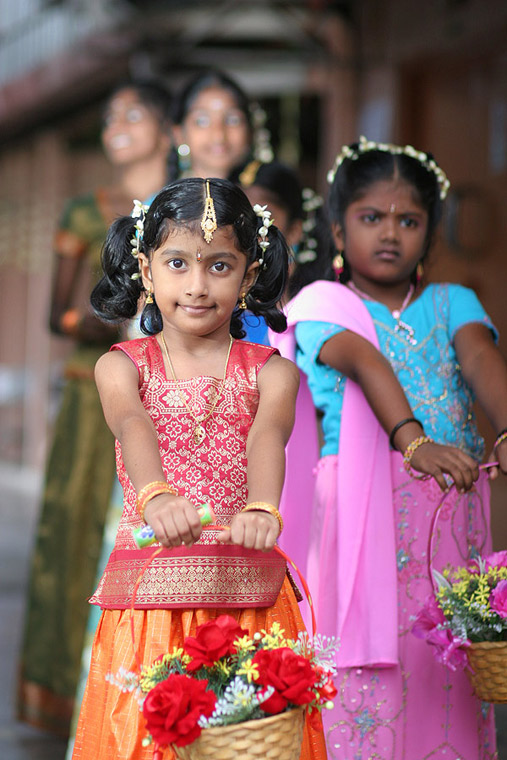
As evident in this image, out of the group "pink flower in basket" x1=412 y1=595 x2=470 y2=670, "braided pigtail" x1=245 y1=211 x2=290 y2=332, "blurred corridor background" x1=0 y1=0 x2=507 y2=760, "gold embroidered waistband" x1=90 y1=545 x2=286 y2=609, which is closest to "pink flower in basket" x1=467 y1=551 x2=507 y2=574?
"pink flower in basket" x1=412 y1=595 x2=470 y2=670

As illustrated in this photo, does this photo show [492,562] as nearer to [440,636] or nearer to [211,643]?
[440,636]

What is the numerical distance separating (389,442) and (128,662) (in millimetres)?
903

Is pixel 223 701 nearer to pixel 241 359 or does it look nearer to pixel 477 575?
pixel 241 359

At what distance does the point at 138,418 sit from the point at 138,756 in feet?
1.94

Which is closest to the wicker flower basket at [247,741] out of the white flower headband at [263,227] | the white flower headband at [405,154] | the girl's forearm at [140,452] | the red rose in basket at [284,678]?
the red rose in basket at [284,678]

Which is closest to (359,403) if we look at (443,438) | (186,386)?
(443,438)

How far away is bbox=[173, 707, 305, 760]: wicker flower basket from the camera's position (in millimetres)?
1725

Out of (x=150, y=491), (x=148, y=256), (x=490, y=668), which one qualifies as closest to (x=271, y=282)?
(x=148, y=256)

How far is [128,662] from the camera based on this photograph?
214 cm

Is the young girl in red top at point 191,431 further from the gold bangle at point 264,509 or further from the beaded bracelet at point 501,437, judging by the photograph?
the beaded bracelet at point 501,437

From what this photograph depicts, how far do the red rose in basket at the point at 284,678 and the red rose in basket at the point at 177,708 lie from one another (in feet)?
0.28

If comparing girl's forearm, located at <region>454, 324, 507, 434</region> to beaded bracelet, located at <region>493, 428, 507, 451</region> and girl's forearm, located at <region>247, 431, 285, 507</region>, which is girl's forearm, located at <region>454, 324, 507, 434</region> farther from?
girl's forearm, located at <region>247, 431, 285, 507</region>

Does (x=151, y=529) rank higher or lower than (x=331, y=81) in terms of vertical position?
lower

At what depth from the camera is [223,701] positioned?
5.75ft
